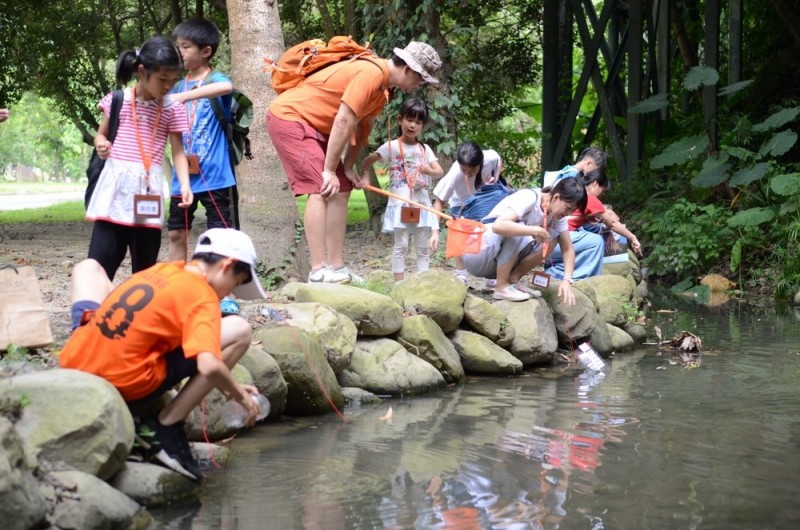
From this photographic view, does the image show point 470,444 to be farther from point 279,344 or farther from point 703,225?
point 703,225

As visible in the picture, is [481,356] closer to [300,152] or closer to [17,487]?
[300,152]

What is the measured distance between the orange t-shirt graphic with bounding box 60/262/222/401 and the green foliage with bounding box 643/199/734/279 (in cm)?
883

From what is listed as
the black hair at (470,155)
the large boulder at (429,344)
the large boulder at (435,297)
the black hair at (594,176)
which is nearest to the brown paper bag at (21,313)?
the large boulder at (429,344)

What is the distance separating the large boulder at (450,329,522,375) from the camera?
6.88 meters

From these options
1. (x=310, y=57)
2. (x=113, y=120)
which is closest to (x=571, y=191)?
(x=310, y=57)

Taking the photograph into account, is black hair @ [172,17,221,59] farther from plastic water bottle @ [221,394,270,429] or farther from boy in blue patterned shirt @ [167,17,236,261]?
plastic water bottle @ [221,394,270,429]

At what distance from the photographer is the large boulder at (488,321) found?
700 cm

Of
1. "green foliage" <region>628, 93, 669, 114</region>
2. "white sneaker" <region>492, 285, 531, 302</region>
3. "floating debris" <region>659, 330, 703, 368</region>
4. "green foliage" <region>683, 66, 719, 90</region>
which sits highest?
"green foliage" <region>683, 66, 719, 90</region>

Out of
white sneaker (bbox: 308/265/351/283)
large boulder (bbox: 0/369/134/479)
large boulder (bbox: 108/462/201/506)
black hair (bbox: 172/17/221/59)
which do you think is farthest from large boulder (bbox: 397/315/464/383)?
large boulder (bbox: 0/369/134/479)

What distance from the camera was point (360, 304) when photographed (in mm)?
6184

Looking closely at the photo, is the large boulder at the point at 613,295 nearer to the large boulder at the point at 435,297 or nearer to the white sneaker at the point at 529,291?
the white sneaker at the point at 529,291

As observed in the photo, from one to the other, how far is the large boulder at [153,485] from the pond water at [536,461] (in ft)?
0.26

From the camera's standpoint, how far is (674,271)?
12.3m

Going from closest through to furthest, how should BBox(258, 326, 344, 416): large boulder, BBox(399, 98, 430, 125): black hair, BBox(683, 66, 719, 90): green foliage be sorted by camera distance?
BBox(258, 326, 344, 416): large boulder → BBox(399, 98, 430, 125): black hair → BBox(683, 66, 719, 90): green foliage
